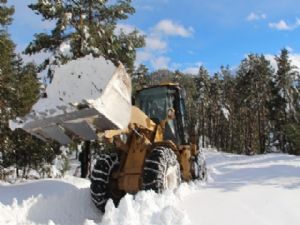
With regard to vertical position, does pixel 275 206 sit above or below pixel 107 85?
below

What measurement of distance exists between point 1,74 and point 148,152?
9077mm

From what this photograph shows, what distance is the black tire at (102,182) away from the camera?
10961 millimetres

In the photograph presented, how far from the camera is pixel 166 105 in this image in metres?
13.0

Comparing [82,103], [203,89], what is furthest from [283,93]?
[82,103]

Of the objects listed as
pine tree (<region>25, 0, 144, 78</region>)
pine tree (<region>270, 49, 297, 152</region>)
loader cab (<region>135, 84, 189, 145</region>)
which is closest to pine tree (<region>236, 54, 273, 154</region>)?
pine tree (<region>270, 49, 297, 152</region>)

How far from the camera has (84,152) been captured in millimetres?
20141

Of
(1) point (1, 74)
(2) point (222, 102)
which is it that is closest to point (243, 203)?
(1) point (1, 74)

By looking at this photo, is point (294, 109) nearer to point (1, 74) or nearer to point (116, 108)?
point (1, 74)

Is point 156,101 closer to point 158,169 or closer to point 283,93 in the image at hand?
point 158,169

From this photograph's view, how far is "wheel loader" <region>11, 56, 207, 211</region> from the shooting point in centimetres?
841

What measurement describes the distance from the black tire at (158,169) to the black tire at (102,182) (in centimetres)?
104

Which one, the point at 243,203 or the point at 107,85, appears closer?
the point at 107,85

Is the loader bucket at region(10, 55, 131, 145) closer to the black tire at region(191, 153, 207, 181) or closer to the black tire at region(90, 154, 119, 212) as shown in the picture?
the black tire at region(90, 154, 119, 212)

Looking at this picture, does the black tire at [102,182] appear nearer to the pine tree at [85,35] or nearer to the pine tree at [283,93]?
the pine tree at [85,35]
